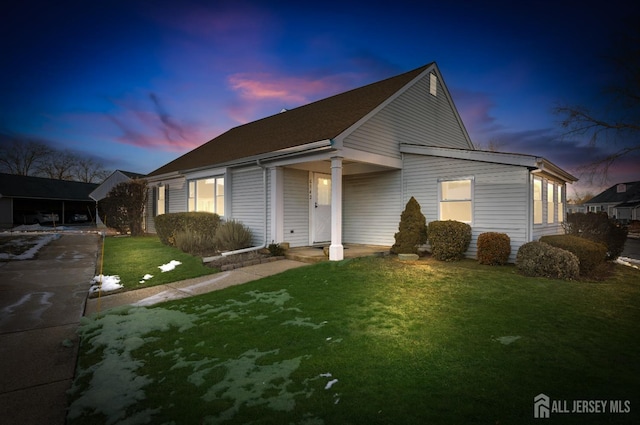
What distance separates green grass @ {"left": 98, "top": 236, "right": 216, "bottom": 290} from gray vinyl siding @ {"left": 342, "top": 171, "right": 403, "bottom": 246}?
6.23m

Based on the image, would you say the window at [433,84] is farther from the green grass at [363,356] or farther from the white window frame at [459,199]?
the green grass at [363,356]

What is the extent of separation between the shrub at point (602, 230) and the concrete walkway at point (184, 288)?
10176 mm

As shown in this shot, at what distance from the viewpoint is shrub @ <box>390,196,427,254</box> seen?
10.3 metres

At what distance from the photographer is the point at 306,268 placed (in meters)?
8.64

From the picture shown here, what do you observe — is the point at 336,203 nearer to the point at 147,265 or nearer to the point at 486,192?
the point at 486,192

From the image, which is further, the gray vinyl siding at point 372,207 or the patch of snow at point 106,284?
the gray vinyl siding at point 372,207

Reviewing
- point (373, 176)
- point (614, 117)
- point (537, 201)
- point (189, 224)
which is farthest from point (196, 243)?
point (614, 117)

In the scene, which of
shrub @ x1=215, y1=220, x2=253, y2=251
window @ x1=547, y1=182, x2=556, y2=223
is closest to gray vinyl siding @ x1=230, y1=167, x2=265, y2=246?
shrub @ x1=215, y1=220, x2=253, y2=251

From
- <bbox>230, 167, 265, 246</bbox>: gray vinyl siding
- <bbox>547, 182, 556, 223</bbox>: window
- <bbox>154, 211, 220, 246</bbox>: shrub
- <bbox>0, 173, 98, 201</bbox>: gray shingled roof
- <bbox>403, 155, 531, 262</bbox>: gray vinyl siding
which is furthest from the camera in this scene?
<bbox>0, 173, 98, 201</bbox>: gray shingled roof

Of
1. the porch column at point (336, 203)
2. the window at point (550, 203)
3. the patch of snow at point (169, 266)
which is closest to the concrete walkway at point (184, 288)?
the porch column at point (336, 203)

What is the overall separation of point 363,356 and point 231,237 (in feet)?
29.4

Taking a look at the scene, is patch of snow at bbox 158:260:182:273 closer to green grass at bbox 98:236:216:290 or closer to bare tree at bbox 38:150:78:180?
green grass at bbox 98:236:216:290

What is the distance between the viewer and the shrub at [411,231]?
1034 centimetres

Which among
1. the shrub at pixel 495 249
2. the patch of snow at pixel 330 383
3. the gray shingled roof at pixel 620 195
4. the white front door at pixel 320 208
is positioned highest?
the gray shingled roof at pixel 620 195
